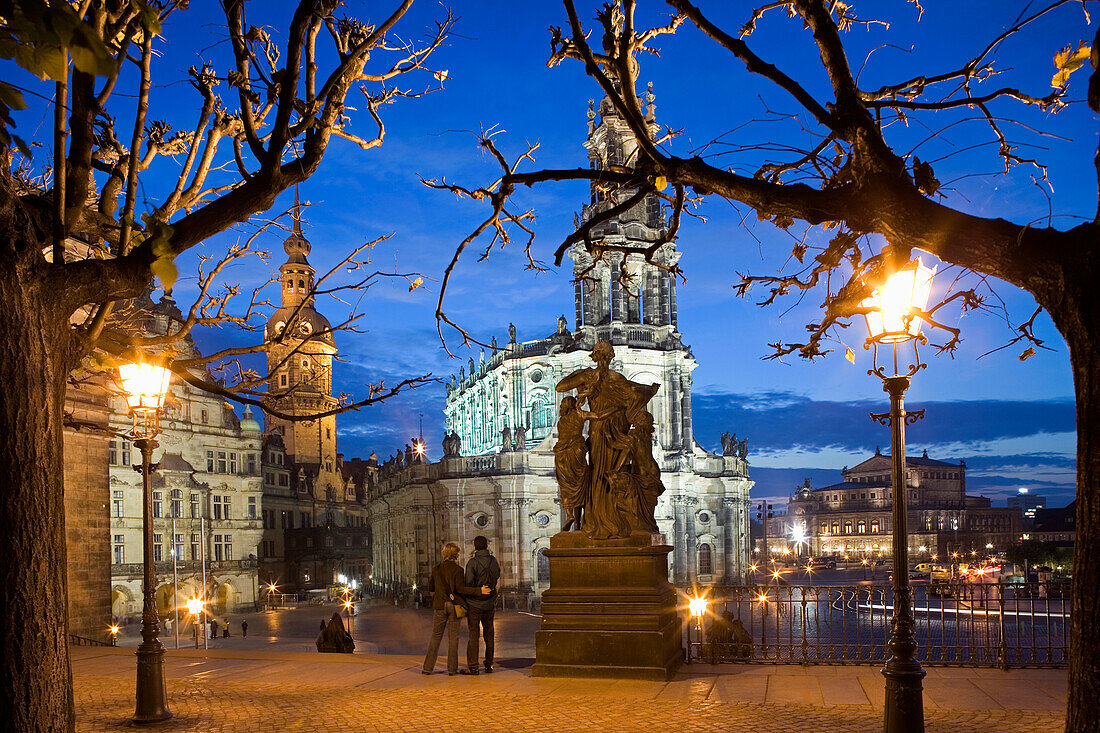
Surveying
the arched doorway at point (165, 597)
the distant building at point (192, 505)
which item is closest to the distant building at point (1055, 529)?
the distant building at point (192, 505)

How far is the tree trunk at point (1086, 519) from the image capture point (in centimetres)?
374

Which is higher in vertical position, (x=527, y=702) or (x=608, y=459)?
(x=608, y=459)

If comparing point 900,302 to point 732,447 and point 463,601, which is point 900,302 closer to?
point 463,601

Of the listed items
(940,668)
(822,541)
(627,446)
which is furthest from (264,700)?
(822,541)

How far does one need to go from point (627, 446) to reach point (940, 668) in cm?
Result: 441

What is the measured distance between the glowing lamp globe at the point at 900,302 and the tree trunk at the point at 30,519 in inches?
200

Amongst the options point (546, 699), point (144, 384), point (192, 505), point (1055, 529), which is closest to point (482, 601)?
point (546, 699)

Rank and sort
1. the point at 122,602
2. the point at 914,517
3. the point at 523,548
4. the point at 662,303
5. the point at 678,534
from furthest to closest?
the point at 914,517 → the point at 662,303 → the point at 678,534 → the point at 523,548 → the point at 122,602

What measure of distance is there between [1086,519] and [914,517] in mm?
119446

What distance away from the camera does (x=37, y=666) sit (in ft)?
13.7

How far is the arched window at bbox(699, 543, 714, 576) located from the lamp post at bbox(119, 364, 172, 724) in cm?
5082

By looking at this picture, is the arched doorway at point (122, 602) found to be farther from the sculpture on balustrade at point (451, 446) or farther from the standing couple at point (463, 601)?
the standing couple at point (463, 601)

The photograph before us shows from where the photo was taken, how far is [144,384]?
8.88 meters

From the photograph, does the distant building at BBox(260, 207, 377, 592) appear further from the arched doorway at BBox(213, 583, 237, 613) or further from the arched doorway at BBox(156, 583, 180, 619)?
the arched doorway at BBox(156, 583, 180, 619)
